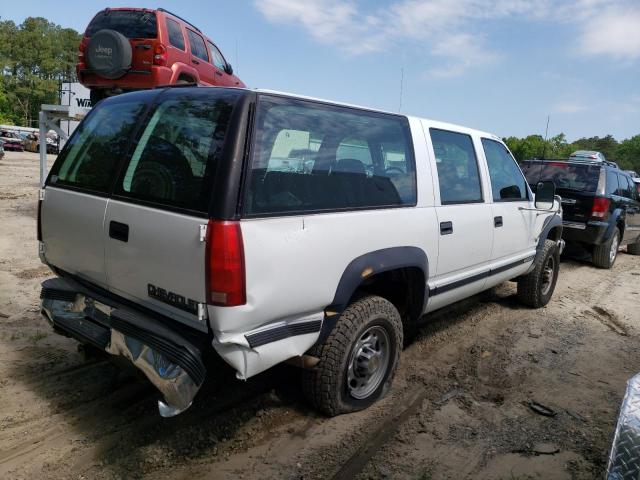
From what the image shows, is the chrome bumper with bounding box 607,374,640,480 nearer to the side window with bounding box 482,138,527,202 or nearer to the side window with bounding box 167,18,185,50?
the side window with bounding box 482,138,527,202

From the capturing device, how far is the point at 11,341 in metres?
3.94

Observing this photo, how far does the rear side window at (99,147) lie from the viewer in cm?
291

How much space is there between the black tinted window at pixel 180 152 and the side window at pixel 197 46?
576cm

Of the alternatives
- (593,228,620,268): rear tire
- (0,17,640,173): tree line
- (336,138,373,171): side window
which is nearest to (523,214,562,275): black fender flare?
(336,138,373,171): side window

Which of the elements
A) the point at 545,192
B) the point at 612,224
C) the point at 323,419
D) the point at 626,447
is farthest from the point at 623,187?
the point at 626,447

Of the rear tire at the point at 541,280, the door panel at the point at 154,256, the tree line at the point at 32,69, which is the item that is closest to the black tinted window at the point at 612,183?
the rear tire at the point at 541,280

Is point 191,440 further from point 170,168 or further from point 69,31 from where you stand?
point 69,31

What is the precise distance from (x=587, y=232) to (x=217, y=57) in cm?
712

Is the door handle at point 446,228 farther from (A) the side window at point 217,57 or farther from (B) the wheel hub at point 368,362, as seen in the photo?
(A) the side window at point 217,57

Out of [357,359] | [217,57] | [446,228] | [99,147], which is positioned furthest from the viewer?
[217,57]

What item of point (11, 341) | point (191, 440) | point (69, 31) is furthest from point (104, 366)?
point (69, 31)

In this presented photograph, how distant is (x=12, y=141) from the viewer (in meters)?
33.8

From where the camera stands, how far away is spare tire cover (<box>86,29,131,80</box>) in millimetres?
6812

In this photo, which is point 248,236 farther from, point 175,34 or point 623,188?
point 623,188
